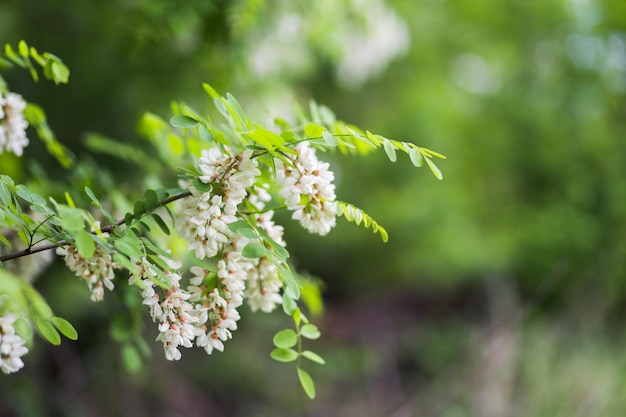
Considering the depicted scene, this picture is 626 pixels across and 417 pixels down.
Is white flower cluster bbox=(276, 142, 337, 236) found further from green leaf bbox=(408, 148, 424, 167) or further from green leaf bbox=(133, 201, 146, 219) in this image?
green leaf bbox=(133, 201, 146, 219)

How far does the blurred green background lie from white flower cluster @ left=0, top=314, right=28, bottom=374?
0.83 meters

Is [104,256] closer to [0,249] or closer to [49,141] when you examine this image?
[0,249]

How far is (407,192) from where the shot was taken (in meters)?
5.90

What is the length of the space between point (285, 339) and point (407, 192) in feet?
15.8

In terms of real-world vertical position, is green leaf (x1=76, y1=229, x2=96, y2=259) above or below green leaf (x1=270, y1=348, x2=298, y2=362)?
above

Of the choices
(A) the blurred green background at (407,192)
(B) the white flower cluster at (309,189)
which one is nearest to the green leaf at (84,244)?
(B) the white flower cluster at (309,189)

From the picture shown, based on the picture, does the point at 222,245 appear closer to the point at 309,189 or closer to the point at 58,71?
the point at 309,189

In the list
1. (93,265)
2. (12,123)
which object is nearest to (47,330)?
(93,265)

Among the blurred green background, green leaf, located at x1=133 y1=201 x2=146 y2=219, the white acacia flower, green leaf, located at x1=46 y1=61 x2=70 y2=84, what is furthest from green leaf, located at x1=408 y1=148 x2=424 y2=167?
the blurred green background

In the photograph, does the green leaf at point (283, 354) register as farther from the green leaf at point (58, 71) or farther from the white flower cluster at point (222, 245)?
the green leaf at point (58, 71)

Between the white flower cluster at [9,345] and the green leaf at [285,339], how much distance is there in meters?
0.45

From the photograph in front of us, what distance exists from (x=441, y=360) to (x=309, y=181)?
475 cm

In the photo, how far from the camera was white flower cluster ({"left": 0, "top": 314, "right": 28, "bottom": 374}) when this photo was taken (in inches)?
39.3

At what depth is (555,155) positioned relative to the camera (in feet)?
20.4
